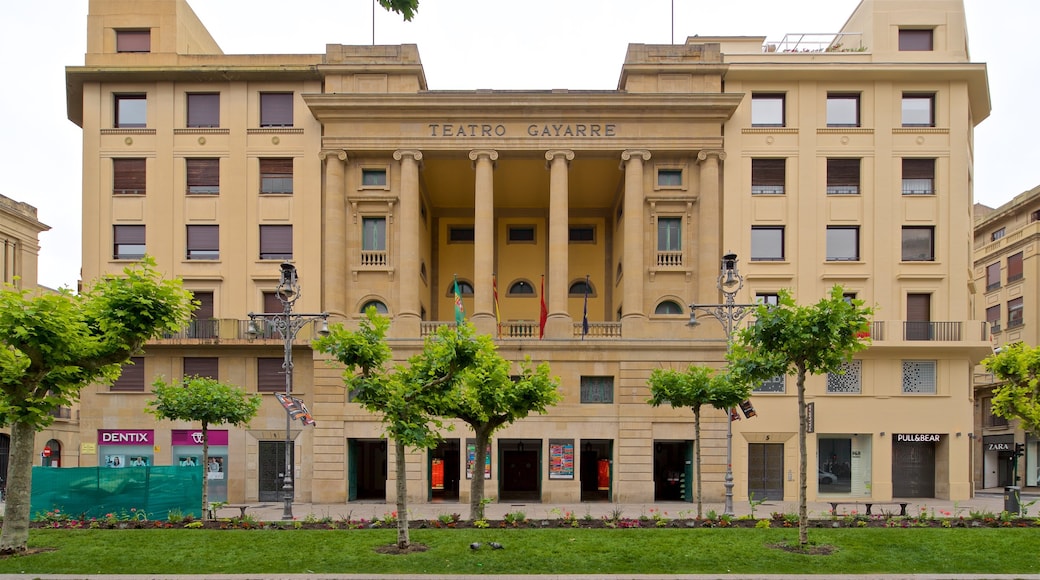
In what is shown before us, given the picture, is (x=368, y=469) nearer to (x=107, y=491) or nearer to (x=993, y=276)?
(x=107, y=491)

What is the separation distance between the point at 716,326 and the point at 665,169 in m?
7.64

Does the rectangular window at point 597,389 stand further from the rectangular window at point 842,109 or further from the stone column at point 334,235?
the rectangular window at point 842,109

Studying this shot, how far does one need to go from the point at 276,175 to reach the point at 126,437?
13471 millimetres

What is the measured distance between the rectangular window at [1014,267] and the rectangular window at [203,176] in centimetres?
5115

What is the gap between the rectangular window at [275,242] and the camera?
128 feet

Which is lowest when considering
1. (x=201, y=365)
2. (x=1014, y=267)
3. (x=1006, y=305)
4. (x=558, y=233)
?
(x=201, y=365)

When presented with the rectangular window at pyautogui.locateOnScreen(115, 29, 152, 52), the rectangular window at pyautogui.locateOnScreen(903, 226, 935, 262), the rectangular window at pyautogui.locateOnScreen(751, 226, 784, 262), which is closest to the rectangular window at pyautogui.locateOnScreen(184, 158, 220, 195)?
the rectangular window at pyautogui.locateOnScreen(115, 29, 152, 52)

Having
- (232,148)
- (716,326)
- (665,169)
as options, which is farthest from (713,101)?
(232,148)

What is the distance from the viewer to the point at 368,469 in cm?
3878

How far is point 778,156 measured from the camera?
128 feet

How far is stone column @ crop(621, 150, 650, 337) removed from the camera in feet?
123

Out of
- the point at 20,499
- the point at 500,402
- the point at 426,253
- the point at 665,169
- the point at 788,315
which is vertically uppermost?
the point at 665,169

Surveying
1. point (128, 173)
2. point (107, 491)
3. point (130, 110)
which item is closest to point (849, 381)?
point (107, 491)

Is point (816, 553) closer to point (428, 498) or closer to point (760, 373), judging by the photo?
point (760, 373)
